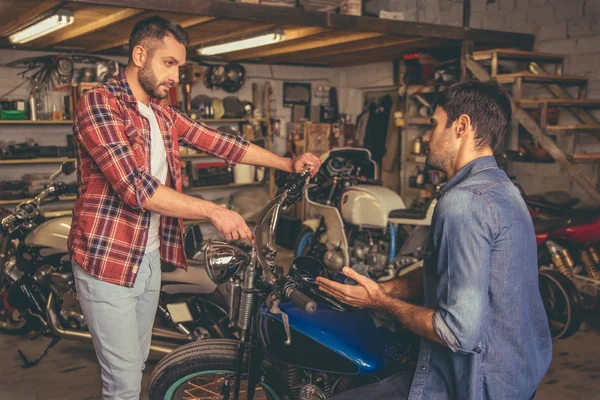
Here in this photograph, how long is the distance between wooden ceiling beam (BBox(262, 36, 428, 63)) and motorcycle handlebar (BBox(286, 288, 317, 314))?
4.47 meters

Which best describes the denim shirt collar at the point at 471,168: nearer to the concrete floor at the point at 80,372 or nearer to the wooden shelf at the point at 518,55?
the concrete floor at the point at 80,372

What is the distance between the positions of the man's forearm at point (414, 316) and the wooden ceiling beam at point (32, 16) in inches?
138

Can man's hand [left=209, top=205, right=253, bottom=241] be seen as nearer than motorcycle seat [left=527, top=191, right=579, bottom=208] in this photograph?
Yes

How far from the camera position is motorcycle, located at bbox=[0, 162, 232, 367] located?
129 inches

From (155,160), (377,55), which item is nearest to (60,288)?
(155,160)

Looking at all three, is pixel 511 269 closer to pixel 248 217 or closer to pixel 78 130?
pixel 78 130

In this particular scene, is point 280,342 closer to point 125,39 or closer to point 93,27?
point 93,27

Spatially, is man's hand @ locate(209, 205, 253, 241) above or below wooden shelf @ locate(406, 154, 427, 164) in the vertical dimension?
above

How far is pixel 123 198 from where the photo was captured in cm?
185

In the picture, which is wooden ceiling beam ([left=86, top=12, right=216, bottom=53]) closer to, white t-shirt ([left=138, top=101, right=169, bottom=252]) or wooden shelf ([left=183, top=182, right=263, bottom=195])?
wooden shelf ([left=183, top=182, right=263, bottom=195])

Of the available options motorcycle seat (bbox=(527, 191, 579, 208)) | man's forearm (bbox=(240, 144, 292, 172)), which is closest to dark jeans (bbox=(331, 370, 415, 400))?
man's forearm (bbox=(240, 144, 292, 172))

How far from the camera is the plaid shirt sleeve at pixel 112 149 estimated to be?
1843 millimetres

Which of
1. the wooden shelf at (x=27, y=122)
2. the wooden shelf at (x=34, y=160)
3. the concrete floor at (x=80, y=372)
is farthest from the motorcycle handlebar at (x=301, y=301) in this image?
the wooden shelf at (x=27, y=122)

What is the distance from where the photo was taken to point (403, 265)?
4496 mm
